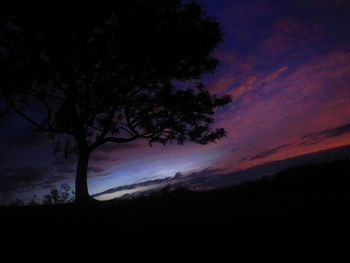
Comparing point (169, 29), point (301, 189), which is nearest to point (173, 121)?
point (169, 29)

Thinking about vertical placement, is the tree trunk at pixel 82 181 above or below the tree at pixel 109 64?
below

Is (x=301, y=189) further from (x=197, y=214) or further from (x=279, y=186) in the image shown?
(x=197, y=214)

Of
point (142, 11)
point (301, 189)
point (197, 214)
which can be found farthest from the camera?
point (142, 11)

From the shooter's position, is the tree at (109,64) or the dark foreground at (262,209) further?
the tree at (109,64)

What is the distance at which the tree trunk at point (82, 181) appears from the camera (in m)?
21.9

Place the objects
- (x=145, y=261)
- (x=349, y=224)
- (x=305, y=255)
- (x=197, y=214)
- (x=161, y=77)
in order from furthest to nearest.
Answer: (x=161, y=77) < (x=197, y=214) < (x=349, y=224) < (x=145, y=261) < (x=305, y=255)

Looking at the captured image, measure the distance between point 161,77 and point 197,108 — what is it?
11.1 ft

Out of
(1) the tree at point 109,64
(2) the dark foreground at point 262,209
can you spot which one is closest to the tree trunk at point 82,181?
(1) the tree at point 109,64

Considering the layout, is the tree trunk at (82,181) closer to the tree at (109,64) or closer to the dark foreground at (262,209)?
the tree at (109,64)

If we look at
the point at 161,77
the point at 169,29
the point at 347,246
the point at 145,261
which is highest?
the point at 169,29

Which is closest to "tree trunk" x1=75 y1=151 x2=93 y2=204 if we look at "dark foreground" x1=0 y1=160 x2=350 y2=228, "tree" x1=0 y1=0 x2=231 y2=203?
"tree" x1=0 y1=0 x2=231 y2=203

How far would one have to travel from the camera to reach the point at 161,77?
78.2 ft

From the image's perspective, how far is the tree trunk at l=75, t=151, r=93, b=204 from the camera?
72.0ft

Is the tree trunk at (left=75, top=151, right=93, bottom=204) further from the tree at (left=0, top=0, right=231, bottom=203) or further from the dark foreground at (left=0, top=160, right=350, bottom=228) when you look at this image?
the dark foreground at (left=0, top=160, right=350, bottom=228)
